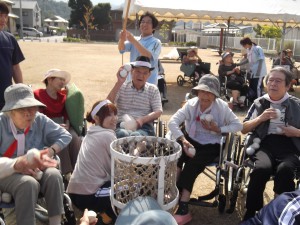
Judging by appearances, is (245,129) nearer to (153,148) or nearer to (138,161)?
(153,148)

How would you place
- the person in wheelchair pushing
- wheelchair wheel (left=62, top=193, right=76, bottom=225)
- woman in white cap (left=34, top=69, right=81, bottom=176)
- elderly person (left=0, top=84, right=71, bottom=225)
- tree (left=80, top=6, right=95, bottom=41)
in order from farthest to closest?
tree (left=80, top=6, right=95, bottom=41) < the person in wheelchair pushing < woman in white cap (left=34, top=69, right=81, bottom=176) < wheelchair wheel (left=62, top=193, right=76, bottom=225) < elderly person (left=0, top=84, right=71, bottom=225)

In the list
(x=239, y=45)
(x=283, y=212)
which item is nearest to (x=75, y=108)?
(x=283, y=212)

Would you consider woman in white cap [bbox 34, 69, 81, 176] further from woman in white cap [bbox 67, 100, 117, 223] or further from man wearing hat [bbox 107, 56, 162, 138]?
woman in white cap [bbox 67, 100, 117, 223]

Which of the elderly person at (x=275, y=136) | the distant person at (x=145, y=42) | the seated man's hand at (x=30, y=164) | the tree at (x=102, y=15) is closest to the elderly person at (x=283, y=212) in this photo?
the elderly person at (x=275, y=136)

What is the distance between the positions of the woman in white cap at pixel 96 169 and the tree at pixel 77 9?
60610 mm

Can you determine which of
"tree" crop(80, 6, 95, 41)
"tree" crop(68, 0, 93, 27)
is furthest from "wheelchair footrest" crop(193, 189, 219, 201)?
"tree" crop(68, 0, 93, 27)

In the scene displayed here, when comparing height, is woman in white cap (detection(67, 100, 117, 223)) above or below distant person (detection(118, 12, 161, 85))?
below

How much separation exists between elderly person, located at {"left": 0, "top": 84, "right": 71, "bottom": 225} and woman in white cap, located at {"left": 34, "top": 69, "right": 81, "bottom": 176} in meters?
0.62

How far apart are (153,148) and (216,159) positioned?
0.76 metres

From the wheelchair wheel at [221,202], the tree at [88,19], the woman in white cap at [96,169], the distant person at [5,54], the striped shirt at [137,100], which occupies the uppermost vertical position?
the tree at [88,19]

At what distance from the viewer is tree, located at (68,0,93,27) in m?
59.7

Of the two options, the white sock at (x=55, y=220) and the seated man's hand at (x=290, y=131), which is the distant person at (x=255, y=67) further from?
the white sock at (x=55, y=220)

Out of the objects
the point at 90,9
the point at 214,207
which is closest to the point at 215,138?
the point at 214,207

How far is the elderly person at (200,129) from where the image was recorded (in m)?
3.04
